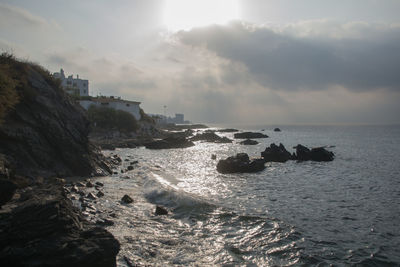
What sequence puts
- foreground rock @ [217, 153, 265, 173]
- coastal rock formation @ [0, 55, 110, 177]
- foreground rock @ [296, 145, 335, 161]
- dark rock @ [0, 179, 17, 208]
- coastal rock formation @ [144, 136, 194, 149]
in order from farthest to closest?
1. coastal rock formation @ [144, 136, 194, 149]
2. foreground rock @ [296, 145, 335, 161]
3. foreground rock @ [217, 153, 265, 173]
4. coastal rock formation @ [0, 55, 110, 177]
5. dark rock @ [0, 179, 17, 208]

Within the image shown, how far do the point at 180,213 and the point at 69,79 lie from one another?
426 ft

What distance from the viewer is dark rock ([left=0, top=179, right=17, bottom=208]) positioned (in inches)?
365

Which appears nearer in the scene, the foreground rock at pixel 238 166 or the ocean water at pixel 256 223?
the ocean water at pixel 256 223

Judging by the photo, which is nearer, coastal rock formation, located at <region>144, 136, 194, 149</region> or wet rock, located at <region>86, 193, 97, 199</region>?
wet rock, located at <region>86, 193, 97, 199</region>

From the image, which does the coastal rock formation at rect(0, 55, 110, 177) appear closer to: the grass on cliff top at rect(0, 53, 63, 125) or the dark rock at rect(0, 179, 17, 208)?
the grass on cliff top at rect(0, 53, 63, 125)

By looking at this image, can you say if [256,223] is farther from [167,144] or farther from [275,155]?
[167,144]

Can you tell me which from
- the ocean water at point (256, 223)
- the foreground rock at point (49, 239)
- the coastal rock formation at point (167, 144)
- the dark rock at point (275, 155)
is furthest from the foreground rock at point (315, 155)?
the foreground rock at point (49, 239)

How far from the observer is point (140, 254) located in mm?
9523

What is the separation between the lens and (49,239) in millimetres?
7598

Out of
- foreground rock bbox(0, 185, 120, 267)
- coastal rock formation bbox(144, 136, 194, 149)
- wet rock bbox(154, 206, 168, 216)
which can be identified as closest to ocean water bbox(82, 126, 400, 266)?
wet rock bbox(154, 206, 168, 216)

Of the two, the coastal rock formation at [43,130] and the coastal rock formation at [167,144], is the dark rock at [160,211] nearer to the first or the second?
the coastal rock formation at [43,130]

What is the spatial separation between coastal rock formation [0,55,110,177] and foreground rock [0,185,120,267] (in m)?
12.2

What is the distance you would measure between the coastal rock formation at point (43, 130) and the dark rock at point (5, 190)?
9952mm

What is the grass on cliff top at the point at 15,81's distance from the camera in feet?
62.8
